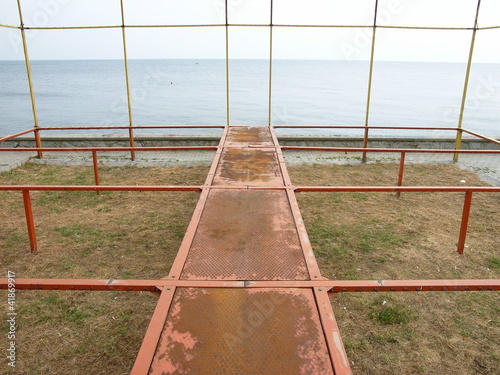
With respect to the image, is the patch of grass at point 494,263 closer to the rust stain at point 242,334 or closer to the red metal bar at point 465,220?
the red metal bar at point 465,220

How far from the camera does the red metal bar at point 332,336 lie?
196cm

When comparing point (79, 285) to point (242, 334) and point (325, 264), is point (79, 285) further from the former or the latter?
point (325, 264)

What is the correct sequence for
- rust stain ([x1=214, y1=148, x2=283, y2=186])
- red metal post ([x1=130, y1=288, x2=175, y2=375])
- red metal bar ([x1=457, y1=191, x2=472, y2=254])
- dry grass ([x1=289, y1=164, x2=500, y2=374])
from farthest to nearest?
rust stain ([x1=214, y1=148, x2=283, y2=186])
red metal bar ([x1=457, y1=191, x2=472, y2=254])
dry grass ([x1=289, y1=164, x2=500, y2=374])
red metal post ([x1=130, y1=288, x2=175, y2=375])

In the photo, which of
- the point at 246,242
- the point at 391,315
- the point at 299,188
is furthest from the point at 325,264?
the point at 246,242

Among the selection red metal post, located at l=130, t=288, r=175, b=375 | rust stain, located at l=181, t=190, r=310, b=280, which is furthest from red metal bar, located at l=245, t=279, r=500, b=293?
red metal post, located at l=130, t=288, r=175, b=375

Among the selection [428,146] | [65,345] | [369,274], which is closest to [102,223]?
[65,345]

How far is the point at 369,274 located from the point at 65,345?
2938 mm

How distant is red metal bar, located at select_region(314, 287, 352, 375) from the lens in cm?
196

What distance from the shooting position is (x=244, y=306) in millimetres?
2412

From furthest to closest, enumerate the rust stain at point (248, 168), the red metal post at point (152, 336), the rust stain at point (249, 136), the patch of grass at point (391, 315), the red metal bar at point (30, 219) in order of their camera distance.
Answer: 1. the rust stain at point (249, 136)
2. the rust stain at point (248, 168)
3. the red metal bar at point (30, 219)
4. the patch of grass at point (391, 315)
5. the red metal post at point (152, 336)

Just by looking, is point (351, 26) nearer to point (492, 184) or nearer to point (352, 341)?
point (492, 184)

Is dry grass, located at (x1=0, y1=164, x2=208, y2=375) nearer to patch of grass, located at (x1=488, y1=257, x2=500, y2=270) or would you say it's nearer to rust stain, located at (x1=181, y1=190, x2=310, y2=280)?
rust stain, located at (x1=181, y1=190, x2=310, y2=280)

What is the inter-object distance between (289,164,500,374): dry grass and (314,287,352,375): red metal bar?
0.84m

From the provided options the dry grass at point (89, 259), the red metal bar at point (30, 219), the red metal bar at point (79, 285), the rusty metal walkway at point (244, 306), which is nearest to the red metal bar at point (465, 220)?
the rusty metal walkway at point (244, 306)
